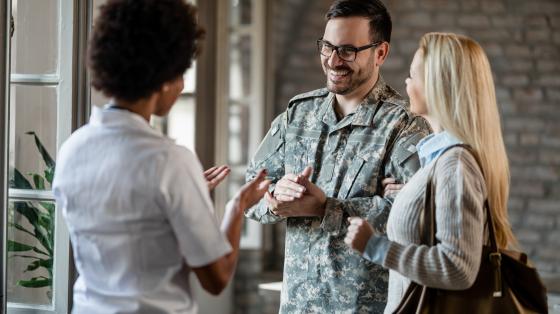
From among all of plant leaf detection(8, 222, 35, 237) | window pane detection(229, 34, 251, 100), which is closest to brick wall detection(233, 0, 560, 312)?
window pane detection(229, 34, 251, 100)

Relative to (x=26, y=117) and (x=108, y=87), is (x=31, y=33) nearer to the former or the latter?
(x=26, y=117)

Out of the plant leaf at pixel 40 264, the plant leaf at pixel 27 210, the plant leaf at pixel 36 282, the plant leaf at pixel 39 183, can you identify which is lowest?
the plant leaf at pixel 36 282

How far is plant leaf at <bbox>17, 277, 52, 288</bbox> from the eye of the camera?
117 inches

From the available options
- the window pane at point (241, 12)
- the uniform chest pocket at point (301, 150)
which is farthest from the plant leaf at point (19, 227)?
the window pane at point (241, 12)

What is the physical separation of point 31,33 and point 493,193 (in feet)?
5.92

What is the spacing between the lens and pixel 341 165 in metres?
2.46

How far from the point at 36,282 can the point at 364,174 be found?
4.23ft

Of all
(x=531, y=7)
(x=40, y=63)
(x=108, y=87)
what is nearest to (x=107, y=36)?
(x=108, y=87)

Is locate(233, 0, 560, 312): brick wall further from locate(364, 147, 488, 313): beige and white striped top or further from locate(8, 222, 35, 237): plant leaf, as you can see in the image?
locate(364, 147, 488, 313): beige and white striped top

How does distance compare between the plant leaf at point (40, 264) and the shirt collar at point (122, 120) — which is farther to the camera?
the plant leaf at point (40, 264)

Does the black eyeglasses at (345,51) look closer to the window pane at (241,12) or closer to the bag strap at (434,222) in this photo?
the bag strap at (434,222)

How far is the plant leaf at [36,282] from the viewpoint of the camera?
2.97 m

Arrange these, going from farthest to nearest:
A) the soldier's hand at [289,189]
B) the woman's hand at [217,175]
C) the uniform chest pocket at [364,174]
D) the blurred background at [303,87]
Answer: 1. the blurred background at [303,87]
2. the uniform chest pocket at [364,174]
3. the soldier's hand at [289,189]
4. the woman's hand at [217,175]

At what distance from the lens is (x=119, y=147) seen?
1.54 metres
